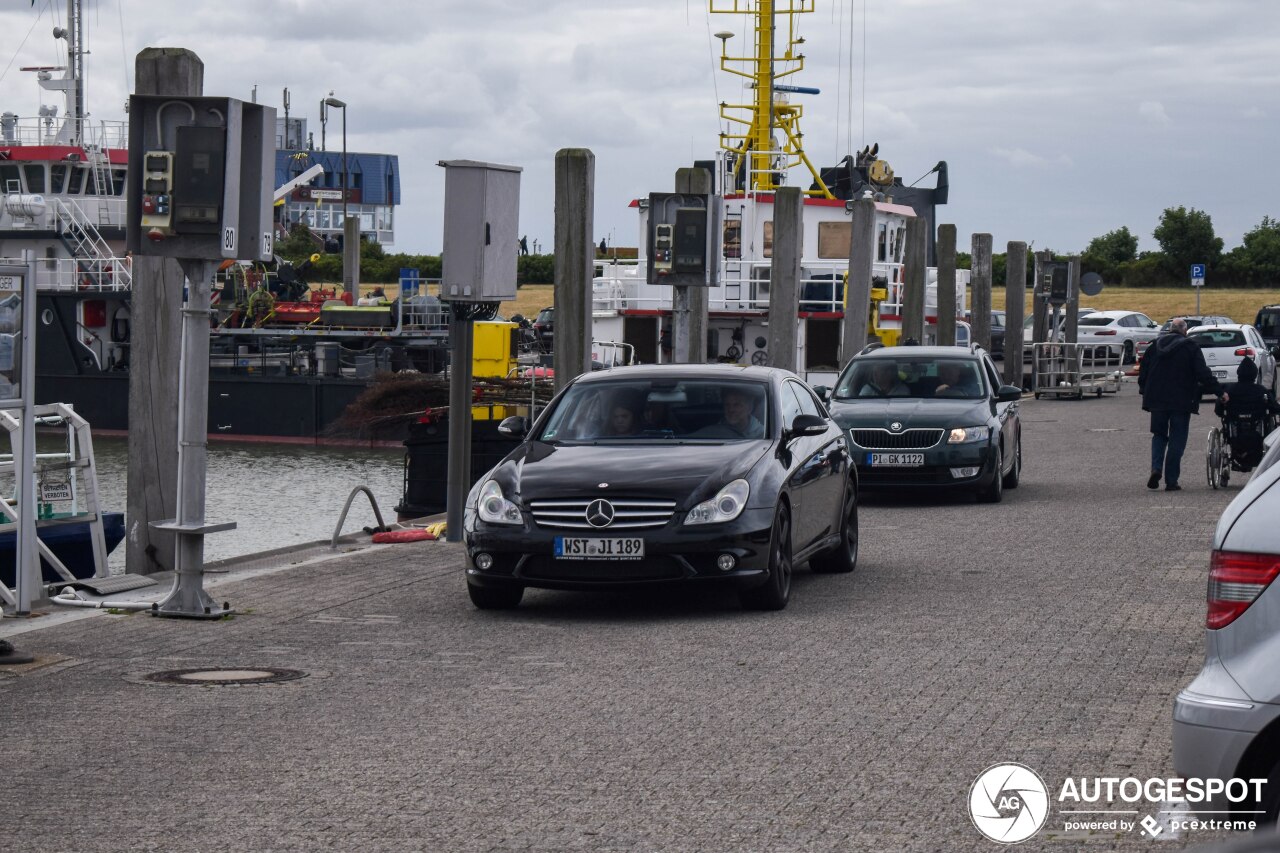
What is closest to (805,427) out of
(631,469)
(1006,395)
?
(631,469)

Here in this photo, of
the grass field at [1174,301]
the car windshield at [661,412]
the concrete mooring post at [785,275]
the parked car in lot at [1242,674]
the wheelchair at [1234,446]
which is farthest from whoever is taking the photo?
the grass field at [1174,301]

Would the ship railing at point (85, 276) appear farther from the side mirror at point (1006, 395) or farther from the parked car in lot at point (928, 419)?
the side mirror at point (1006, 395)

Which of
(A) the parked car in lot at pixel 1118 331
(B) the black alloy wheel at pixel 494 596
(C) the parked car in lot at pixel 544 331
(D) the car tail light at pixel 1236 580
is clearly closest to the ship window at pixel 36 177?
(C) the parked car in lot at pixel 544 331

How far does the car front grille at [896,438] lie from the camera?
18078 millimetres

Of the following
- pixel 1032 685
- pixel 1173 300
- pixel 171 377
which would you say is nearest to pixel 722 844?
pixel 1032 685

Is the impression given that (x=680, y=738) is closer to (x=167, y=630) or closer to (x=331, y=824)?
(x=331, y=824)

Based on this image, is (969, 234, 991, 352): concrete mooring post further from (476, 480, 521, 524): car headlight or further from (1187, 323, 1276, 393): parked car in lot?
(476, 480, 521, 524): car headlight

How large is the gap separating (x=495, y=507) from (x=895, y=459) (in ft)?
25.9

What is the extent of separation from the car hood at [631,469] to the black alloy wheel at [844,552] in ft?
5.52

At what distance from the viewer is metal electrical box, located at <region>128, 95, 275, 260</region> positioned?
34.7 feet

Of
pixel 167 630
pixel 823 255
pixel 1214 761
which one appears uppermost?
pixel 823 255

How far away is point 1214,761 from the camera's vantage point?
483 centimetres

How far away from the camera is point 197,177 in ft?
34.9

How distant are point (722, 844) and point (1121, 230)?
10172 cm
